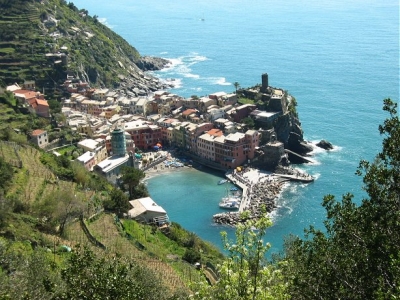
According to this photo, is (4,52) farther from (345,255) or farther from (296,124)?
(345,255)

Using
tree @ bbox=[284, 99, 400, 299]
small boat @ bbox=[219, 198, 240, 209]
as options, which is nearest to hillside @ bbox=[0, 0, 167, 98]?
small boat @ bbox=[219, 198, 240, 209]

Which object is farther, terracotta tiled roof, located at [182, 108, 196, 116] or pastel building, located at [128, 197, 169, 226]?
terracotta tiled roof, located at [182, 108, 196, 116]

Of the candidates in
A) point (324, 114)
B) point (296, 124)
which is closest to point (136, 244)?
point (296, 124)

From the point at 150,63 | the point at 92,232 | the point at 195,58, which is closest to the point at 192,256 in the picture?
the point at 92,232

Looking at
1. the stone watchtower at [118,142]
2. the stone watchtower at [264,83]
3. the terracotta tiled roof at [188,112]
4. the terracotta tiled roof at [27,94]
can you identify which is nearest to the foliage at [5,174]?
the stone watchtower at [118,142]

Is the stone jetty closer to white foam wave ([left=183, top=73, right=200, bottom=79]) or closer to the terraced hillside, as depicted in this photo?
the terraced hillside

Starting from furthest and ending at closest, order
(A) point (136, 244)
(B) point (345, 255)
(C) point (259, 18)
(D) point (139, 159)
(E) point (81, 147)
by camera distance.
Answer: (C) point (259, 18)
(D) point (139, 159)
(E) point (81, 147)
(A) point (136, 244)
(B) point (345, 255)

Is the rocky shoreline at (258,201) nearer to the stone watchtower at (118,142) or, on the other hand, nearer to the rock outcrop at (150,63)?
the stone watchtower at (118,142)
